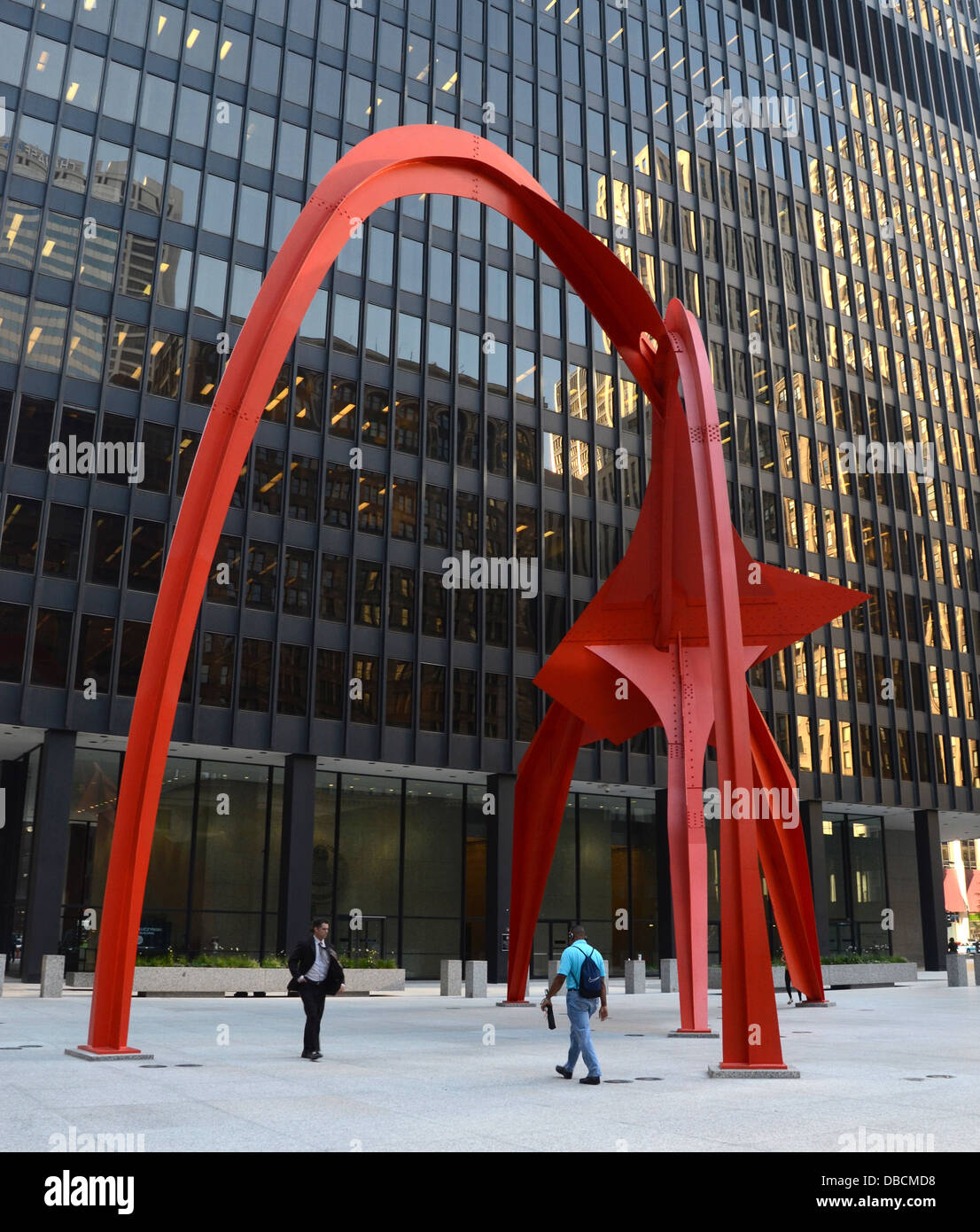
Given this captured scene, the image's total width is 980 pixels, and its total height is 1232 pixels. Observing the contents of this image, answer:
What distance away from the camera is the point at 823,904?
152ft

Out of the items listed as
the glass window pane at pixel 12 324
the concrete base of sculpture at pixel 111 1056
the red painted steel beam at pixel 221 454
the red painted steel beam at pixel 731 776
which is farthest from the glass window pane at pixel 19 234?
the concrete base of sculpture at pixel 111 1056

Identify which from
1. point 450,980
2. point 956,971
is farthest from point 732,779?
point 956,971

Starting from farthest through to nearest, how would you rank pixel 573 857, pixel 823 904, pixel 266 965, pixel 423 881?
pixel 823 904 → pixel 573 857 → pixel 423 881 → pixel 266 965

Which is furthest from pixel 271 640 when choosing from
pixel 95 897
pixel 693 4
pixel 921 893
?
pixel 693 4

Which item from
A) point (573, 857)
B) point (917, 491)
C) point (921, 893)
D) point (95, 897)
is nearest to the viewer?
point (95, 897)

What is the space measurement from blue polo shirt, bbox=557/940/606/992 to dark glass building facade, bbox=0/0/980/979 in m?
23.1

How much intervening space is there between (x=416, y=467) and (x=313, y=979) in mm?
27408

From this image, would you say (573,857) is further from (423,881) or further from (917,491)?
(917,491)

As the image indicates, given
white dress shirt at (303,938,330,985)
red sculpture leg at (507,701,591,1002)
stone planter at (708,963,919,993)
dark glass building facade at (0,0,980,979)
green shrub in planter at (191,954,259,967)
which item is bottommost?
stone planter at (708,963,919,993)

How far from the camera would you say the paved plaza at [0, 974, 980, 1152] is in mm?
7578

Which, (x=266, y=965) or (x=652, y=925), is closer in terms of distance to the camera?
(x=266, y=965)

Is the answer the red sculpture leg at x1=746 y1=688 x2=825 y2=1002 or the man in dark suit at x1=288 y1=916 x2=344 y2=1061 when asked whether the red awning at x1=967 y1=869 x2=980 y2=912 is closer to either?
the red sculpture leg at x1=746 y1=688 x2=825 y2=1002

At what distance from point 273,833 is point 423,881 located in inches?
240

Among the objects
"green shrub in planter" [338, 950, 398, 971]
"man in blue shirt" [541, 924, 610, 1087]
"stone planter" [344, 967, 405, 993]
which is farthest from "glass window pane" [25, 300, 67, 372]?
"man in blue shirt" [541, 924, 610, 1087]
